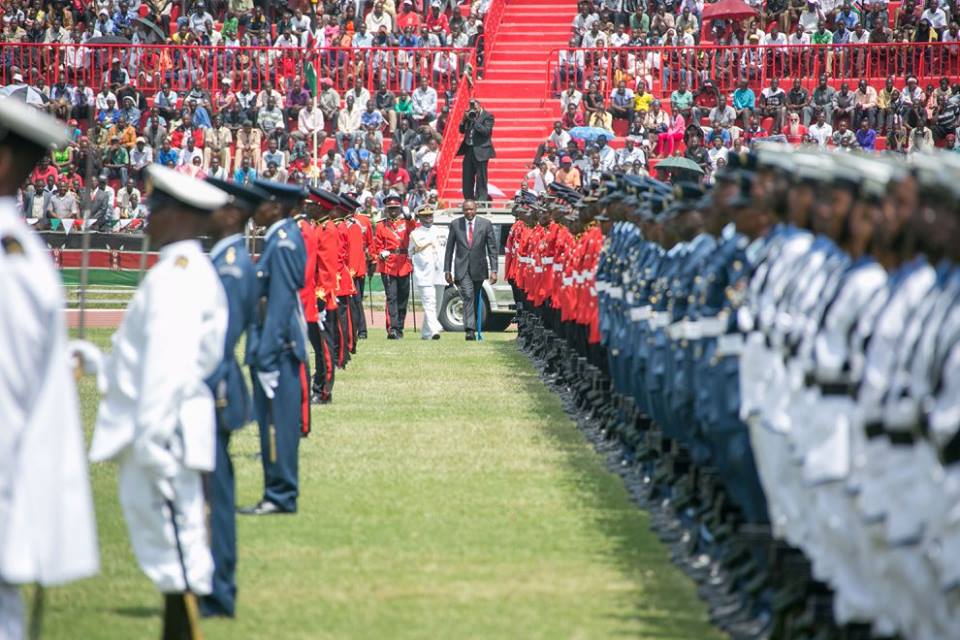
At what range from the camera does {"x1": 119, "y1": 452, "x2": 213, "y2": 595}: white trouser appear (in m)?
7.83

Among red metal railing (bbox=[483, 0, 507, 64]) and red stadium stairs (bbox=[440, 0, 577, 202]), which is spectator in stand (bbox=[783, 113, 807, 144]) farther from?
red metal railing (bbox=[483, 0, 507, 64])

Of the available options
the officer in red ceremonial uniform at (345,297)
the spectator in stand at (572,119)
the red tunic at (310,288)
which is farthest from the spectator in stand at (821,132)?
the red tunic at (310,288)

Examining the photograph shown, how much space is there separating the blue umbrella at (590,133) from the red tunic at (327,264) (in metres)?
18.5

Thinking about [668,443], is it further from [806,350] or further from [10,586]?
[10,586]

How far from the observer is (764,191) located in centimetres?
879

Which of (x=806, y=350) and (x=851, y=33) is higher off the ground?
(x=851, y=33)

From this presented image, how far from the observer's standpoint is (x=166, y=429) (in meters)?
7.71

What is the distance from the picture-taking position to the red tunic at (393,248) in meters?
29.6

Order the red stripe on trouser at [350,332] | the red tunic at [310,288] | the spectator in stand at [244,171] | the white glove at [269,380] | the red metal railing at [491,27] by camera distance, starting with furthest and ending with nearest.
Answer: the red metal railing at [491,27], the spectator in stand at [244,171], the red stripe on trouser at [350,332], the red tunic at [310,288], the white glove at [269,380]

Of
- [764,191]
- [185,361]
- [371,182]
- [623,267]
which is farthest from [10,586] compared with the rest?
[371,182]

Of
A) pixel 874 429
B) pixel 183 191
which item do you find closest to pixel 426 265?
pixel 183 191

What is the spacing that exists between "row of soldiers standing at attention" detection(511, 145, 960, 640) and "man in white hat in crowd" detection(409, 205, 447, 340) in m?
17.1

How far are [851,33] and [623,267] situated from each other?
1064 inches

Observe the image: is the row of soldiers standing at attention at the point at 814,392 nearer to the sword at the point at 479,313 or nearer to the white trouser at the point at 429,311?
the white trouser at the point at 429,311
